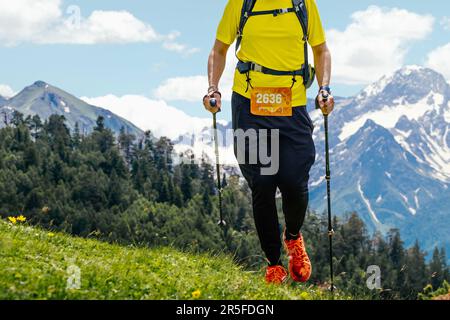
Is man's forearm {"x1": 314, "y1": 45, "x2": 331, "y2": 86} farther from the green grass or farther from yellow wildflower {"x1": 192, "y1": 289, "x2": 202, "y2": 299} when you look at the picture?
yellow wildflower {"x1": 192, "y1": 289, "x2": 202, "y2": 299}

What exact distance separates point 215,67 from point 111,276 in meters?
3.89

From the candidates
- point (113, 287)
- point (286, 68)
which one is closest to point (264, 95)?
point (286, 68)

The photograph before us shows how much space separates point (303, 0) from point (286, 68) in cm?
100

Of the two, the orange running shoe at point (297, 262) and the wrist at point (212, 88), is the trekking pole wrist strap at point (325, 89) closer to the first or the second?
the wrist at point (212, 88)

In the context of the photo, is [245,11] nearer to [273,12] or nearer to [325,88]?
[273,12]

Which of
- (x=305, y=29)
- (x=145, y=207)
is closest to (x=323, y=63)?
(x=305, y=29)

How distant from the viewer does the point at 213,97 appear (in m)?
9.32

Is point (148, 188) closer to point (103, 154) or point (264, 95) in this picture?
point (103, 154)

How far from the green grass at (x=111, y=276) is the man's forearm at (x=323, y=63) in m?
3.09

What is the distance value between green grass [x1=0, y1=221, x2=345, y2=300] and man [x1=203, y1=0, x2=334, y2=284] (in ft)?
4.58

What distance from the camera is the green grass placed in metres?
6.17

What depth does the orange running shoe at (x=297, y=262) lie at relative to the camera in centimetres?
956

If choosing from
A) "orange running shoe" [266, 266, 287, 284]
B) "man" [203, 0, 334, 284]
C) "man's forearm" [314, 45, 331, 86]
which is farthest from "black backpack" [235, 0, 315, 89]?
"orange running shoe" [266, 266, 287, 284]

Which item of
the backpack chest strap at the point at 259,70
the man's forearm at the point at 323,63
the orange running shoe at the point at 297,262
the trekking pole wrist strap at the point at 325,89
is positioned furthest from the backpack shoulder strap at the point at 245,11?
the orange running shoe at the point at 297,262
